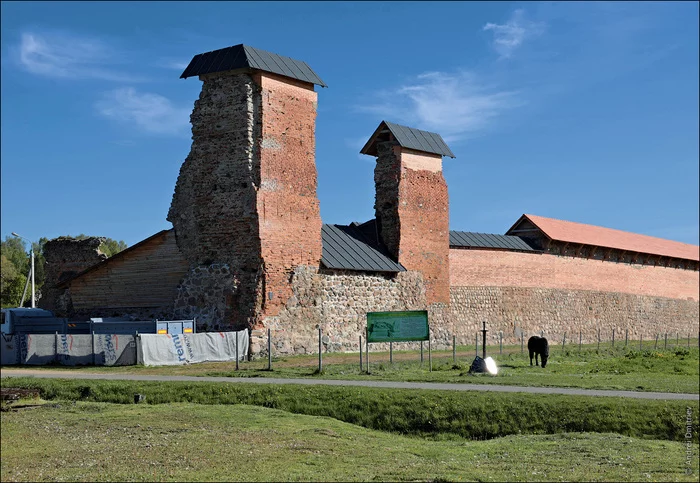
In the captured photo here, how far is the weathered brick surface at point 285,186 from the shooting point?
27875 millimetres

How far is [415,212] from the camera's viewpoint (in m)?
35.3

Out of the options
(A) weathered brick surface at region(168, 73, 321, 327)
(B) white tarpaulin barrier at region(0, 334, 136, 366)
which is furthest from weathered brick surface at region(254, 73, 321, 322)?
(B) white tarpaulin barrier at region(0, 334, 136, 366)

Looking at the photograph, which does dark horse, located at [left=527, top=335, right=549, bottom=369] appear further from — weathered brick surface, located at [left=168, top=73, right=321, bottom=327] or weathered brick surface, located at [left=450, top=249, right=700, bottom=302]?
weathered brick surface, located at [left=450, top=249, right=700, bottom=302]

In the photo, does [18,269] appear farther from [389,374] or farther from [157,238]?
[389,374]

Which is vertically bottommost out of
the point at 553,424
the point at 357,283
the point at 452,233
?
the point at 553,424

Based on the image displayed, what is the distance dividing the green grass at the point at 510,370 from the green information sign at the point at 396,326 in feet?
2.75

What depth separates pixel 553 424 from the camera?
48.4 ft

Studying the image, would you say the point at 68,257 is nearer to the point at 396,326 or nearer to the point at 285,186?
the point at 285,186

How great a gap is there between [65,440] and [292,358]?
49.6 ft

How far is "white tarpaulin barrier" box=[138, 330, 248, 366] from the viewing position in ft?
80.3

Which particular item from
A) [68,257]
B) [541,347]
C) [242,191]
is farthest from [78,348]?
[68,257]

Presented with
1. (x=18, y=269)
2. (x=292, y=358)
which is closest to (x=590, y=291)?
(x=292, y=358)

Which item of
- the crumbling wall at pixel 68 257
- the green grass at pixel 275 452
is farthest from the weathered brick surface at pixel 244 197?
the green grass at pixel 275 452

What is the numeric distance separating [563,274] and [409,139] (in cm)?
1474
